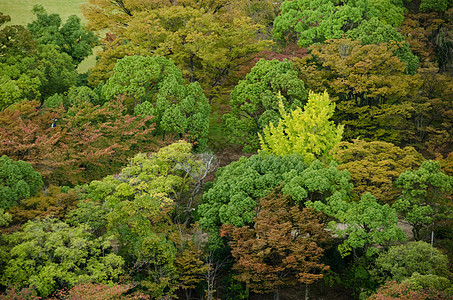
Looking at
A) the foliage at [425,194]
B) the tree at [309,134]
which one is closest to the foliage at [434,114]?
the tree at [309,134]

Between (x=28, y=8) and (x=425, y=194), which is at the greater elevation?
(x=28, y=8)

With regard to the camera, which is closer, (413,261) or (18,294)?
(18,294)

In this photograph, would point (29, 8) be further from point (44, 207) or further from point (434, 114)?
point (434, 114)

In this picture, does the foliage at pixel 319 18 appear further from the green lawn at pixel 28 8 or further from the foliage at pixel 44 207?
the green lawn at pixel 28 8

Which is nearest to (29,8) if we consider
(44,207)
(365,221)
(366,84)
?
(366,84)

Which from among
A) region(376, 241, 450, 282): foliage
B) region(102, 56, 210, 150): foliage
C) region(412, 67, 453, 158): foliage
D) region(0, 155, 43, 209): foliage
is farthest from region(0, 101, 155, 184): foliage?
region(412, 67, 453, 158): foliage

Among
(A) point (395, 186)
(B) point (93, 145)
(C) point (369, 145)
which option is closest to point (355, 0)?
(C) point (369, 145)

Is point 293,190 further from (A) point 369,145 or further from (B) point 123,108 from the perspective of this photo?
(B) point 123,108
